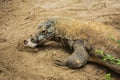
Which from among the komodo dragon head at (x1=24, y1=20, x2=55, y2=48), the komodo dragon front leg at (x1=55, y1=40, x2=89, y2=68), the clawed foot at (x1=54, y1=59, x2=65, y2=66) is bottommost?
the clawed foot at (x1=54, y1=59, x2=65, y2=66)

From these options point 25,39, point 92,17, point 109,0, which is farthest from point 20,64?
point 109,0

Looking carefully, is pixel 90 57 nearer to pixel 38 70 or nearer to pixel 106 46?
pixel 106 46

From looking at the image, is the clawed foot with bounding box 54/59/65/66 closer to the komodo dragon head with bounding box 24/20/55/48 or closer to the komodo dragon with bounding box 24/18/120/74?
the komodo dragon with bounding box 24/18/120/74

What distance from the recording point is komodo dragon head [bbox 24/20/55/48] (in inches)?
237

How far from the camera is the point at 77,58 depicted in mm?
5473

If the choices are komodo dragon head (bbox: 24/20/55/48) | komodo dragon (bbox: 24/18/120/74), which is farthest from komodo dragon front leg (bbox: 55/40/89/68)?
komodo dragon head (bbox: 24/20/55/48)

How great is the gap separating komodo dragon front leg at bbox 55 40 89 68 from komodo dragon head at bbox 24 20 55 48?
55 centimetres

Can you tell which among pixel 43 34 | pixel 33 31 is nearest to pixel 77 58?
pixel 43 34

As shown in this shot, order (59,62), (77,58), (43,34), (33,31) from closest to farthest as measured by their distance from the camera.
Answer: (77,58)
(59,62)
(43,34)
(33,31)

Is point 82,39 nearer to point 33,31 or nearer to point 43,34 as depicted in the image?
point 43,34

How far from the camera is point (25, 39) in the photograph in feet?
21.0

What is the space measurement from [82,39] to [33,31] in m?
1.35

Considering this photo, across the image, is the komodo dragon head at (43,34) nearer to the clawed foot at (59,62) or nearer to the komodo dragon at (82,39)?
the komodo dragon at (82,39)

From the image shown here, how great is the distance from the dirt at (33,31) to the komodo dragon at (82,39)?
4.7 inches
